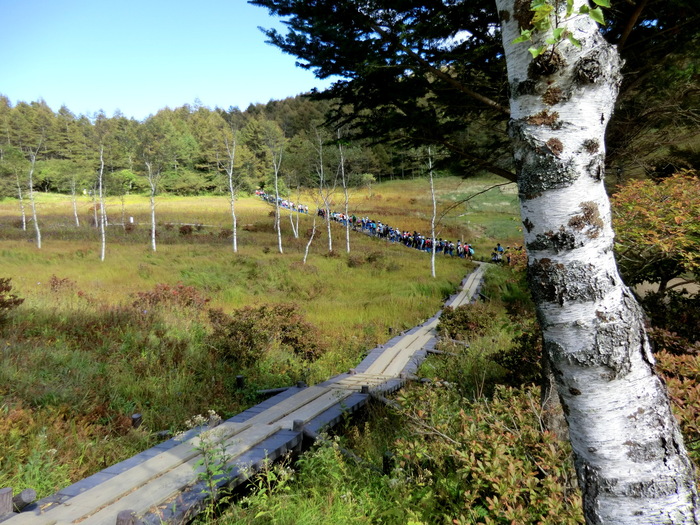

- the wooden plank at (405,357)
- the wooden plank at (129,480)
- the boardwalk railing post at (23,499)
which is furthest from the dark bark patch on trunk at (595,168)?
the wooden plank at (405,357)

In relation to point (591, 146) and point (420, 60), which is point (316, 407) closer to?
point (420, 60)

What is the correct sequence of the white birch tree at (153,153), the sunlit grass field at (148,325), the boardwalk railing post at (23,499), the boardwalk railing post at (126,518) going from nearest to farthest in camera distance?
the boardwalk railing post at (126,518), the boardwalk railing post at (23,499), the sunlit grass field at (148,325), the white birch tree at (153,153)

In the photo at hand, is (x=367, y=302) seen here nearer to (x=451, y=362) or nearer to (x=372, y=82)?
(x=451, y=362)

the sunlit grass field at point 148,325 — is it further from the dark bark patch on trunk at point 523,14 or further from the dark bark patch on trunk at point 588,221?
the dark bark patch on trunk at point 588,221

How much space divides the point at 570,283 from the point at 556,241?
0.16m

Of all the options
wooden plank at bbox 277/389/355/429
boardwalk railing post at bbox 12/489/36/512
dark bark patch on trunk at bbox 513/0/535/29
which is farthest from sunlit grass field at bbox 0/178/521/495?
dark bark patch on trunk at bbox 513/0/535/29

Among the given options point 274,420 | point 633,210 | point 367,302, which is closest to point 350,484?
point 274,420

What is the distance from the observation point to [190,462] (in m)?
3.99

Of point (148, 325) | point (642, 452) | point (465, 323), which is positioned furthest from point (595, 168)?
point (465, 323)

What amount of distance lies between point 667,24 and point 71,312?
37.2ft

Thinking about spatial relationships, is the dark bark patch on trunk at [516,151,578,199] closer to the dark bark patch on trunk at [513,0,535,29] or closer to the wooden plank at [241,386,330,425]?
the dark bark patch on trunk at [513,0,535,29]

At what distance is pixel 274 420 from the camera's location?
5195 millimetres

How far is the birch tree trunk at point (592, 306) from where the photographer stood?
1368 mm

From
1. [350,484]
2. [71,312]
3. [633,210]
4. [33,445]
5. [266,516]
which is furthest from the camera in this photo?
[71,312]
